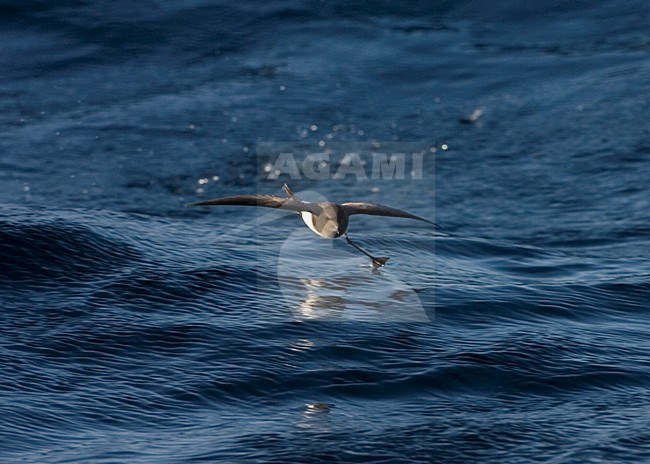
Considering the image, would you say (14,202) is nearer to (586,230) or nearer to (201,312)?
(201,312)

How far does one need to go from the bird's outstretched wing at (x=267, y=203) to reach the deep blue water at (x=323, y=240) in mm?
1658

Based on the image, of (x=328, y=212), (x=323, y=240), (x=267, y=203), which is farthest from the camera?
(x=323, y=240)

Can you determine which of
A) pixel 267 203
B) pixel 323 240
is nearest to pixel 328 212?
pixel 267 203

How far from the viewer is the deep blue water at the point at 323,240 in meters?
9.91

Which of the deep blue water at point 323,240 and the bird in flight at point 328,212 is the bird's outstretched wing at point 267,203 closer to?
the bird in flight at point 328,212

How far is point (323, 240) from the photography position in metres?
14.8

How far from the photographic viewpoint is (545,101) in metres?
22.0

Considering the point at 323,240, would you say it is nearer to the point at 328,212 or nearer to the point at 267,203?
the point at 328,212

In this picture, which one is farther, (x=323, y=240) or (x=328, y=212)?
(x=323, y=240)

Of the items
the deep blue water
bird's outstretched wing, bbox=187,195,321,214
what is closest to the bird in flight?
bird's outstretched wing, bbox=187,195,321,214

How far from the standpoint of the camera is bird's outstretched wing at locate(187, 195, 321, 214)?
915 cm

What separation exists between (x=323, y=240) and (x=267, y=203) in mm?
5226

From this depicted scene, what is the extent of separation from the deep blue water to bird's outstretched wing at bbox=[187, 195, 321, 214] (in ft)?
5.44

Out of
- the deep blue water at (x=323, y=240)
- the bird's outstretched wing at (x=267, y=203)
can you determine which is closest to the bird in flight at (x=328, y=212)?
the bird's outstretched wing at (x=267, y=203)
